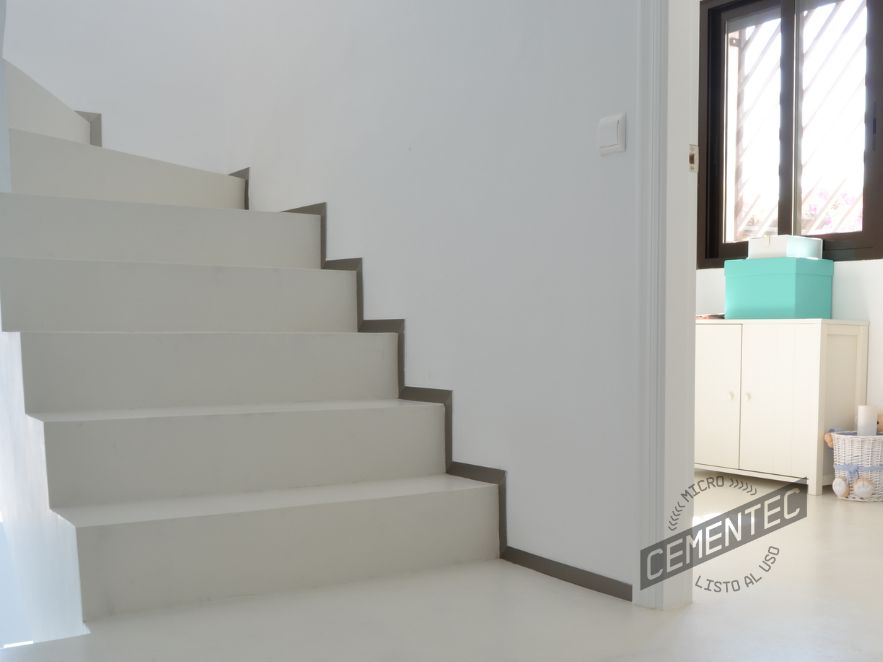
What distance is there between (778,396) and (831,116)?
143 cm

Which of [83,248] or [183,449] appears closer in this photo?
[183,449]

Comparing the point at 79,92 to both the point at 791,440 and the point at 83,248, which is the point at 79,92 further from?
the point at 791,440

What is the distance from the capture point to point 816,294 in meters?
3.57

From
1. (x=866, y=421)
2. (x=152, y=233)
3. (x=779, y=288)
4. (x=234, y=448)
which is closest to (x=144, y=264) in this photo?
(x=152, y=233)

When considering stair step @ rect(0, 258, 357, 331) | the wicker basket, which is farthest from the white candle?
stair step @ rect(0, 258, 357, 331)

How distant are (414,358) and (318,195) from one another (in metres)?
0.86

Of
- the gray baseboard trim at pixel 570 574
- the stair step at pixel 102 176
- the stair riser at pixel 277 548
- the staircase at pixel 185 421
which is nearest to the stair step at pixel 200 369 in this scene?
the staircase at pixel 185 421

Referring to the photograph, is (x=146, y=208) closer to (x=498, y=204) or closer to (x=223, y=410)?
(x=223, y=410)

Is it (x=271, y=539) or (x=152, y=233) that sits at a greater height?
(x=152, y=233)

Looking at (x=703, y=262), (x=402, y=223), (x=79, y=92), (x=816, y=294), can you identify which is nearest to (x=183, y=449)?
(x=402, y=223)

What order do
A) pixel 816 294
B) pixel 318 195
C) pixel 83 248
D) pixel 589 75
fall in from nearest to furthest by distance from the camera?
pixel 589 75 < pixel 83 248 < pixel 318 195 < pixel 816 294

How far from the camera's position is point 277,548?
1.82 metres

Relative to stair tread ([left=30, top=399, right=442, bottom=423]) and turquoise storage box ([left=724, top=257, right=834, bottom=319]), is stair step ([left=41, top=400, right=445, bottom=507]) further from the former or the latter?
turquoise storage box ([left=724, top=257, right=834, bottom=319])

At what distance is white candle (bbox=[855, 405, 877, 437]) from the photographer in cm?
323
